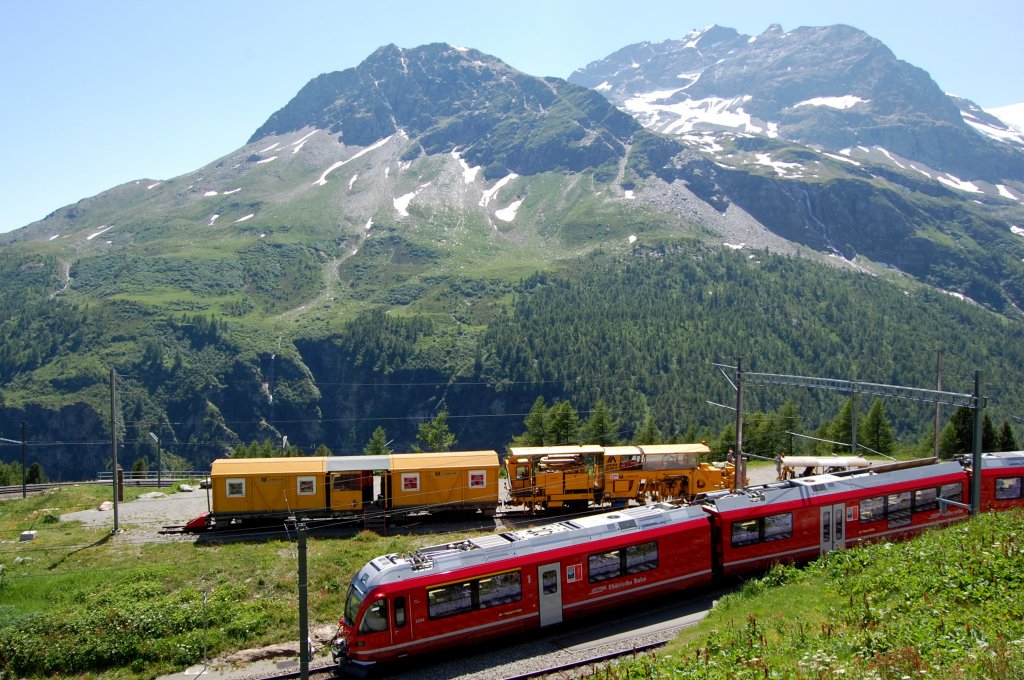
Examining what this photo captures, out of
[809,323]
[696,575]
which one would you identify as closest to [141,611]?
[696,575]

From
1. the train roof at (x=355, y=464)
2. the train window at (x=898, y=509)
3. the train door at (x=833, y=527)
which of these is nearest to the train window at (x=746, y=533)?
the train door at (x=833, y=527)

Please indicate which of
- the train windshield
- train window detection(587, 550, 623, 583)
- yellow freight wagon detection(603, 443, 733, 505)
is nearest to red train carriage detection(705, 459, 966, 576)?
train window detection(587, 550, 623, 583)

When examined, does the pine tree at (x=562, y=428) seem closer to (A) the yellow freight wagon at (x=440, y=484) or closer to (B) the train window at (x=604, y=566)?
(A) the yellow freight wagon at (x=440, y=484)

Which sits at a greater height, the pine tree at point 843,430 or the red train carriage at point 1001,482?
the red train carriage at point 1001,482

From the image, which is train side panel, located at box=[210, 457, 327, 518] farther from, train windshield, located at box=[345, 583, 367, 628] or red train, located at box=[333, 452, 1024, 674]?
train windshield, located at box=[345, 583, 367, 628]

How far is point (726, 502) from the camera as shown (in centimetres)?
2734

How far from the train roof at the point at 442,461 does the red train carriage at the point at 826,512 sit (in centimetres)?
1369

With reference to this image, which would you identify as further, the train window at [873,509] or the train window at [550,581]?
the train window at [873,509]

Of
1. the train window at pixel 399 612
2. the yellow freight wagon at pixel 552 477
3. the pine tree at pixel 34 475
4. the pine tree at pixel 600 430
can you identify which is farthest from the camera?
the pine tree at pixel 600 430

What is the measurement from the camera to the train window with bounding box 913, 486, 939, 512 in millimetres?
30266

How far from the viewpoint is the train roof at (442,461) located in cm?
3753

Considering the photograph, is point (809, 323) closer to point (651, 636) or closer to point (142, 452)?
point (142, 452)

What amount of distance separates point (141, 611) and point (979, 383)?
31196 millimetres

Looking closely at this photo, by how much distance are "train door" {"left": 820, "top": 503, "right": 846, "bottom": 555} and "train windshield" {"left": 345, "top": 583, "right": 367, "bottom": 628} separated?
58.2 feet
